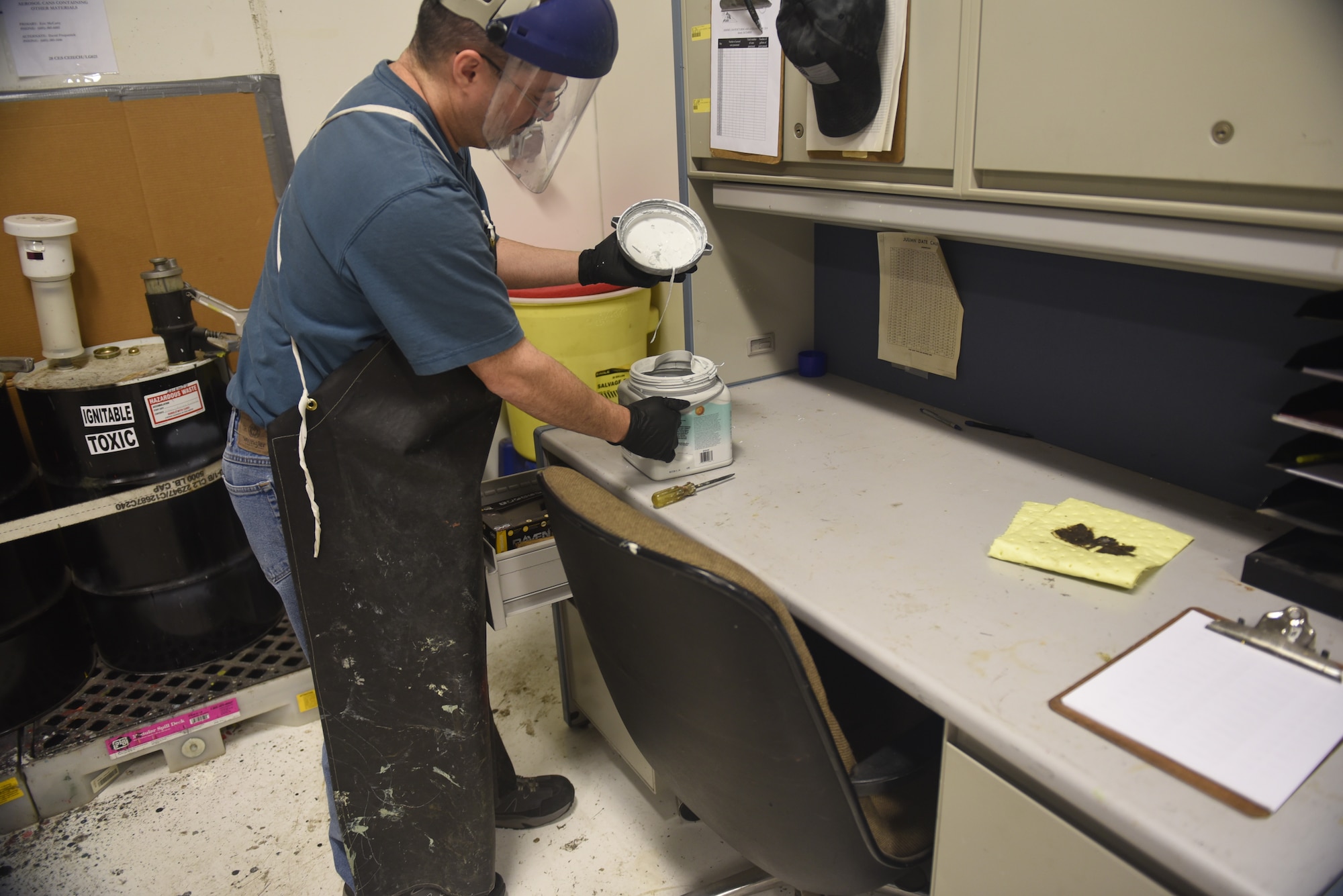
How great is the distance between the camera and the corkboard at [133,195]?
6.13 ft

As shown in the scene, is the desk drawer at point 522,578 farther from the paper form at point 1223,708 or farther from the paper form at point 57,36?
the paper form at point 57,36

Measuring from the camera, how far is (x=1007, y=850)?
89 cm

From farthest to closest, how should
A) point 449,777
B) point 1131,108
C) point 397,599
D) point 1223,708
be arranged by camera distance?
point 449,777, point 397,599, point 1131,108, point 1223,708

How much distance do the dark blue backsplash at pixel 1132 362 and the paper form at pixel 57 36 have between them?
5.88 ft

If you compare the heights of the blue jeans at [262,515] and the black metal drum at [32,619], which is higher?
the blue jeans at [262,515]

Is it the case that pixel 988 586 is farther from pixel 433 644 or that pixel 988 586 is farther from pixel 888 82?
pixel 433 644

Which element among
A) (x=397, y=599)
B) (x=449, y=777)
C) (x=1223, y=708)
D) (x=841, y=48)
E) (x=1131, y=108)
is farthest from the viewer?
(x=449, y=777)

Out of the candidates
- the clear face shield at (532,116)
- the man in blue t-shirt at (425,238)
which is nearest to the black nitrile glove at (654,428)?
the man in blue t-shirt at (425,238)

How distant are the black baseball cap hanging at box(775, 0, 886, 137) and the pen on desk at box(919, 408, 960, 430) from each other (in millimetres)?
627

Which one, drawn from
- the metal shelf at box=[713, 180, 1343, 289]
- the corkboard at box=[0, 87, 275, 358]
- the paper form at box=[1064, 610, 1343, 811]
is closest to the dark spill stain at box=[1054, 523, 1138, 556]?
the paper form at box=[1064, 610, 1343, 811]

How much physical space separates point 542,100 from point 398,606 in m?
0.81

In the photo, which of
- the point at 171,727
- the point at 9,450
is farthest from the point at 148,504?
the point at 171,727

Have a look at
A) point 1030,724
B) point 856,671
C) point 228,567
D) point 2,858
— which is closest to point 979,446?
point 856,671

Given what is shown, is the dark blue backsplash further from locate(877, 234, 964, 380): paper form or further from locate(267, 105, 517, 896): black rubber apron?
locate(267, 105, 517, 896): black rubber apron
